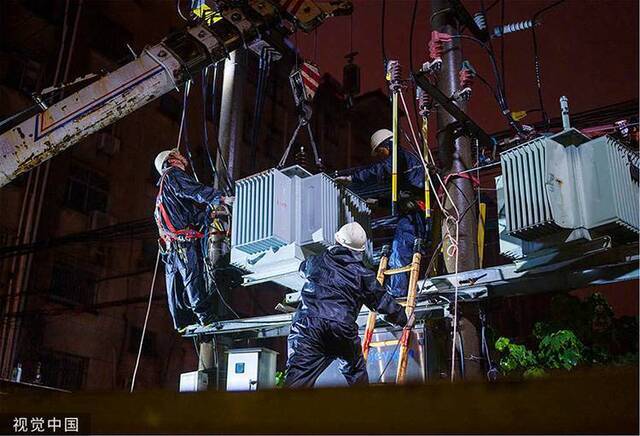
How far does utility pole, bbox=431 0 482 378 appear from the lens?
6.87 meters

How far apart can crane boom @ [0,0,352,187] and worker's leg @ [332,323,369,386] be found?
438cm

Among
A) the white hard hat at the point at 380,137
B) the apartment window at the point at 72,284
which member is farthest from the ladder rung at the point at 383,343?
the apartment window at the point at 72,284

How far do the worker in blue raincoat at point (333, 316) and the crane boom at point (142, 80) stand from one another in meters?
3.78

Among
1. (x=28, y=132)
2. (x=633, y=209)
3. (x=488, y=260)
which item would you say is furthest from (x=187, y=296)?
(x=488, y=260)

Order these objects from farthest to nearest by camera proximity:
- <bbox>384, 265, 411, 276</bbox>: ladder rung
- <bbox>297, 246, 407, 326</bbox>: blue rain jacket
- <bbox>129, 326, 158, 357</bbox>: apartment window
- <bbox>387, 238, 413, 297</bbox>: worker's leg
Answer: <bbox>129, 326, 158, 357</bbox>: apartment window, <bbox>387, 238, 413, 297</bbox>: worker's leg, <bbox>384, 265, 411, 276</bbox>: ladder rung, <bbox>297, 246, 407, 326</bbox>: blue rain jacket

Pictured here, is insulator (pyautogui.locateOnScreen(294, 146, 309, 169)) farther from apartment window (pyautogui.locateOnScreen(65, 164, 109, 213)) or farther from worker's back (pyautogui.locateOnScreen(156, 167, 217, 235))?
apartment window (pyautogui.locateOnScreen(65, 164, 109, 213))

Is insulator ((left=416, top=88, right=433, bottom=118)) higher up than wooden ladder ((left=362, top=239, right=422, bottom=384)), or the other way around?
insulator ((left=416, top=88, right=433, bottom=118))

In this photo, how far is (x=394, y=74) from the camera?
778cm

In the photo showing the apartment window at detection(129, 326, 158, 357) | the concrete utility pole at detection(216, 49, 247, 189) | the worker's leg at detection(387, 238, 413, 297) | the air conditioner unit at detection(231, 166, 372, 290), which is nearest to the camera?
the air conditioner unit at detection(231, 166, 372, 290)

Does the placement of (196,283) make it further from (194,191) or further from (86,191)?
(86,191)

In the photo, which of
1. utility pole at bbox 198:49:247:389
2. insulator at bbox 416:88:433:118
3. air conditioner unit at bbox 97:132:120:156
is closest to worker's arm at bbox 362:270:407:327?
insulator at bbox 416:88:433:118

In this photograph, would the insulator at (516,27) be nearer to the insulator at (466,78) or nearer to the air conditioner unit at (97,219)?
the insulator at (466,78)

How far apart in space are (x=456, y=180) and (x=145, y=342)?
58.0 feet

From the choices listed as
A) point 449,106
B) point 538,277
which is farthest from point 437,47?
point 538,277
